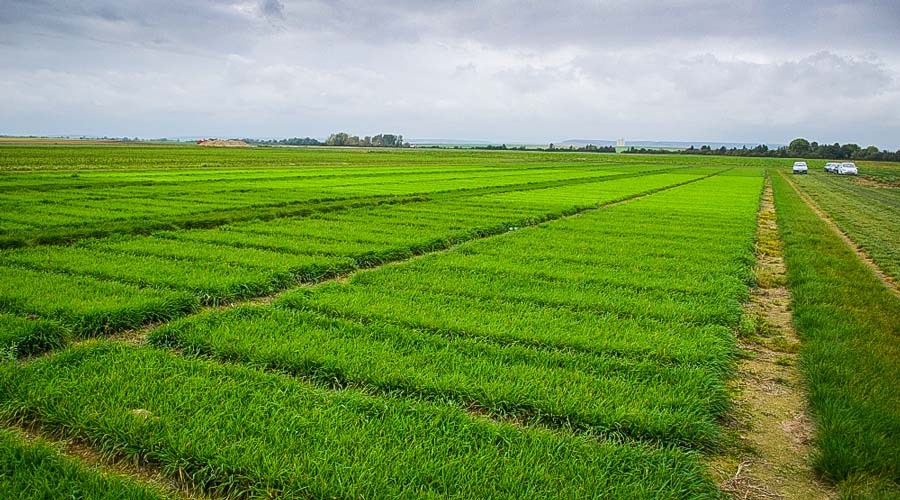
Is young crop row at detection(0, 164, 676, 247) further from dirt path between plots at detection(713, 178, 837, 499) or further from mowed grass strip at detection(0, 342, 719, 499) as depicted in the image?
dirt path between plots at detection(713, 178, 837, 499)

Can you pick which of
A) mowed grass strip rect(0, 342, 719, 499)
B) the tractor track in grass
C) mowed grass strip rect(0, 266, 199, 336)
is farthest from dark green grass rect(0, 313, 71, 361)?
mowed grass strip rect(0, 342, 719, 499)

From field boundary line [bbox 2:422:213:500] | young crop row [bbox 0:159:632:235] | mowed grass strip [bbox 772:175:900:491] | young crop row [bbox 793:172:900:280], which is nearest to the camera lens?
field boundary line [bbox 2:422:213:500]

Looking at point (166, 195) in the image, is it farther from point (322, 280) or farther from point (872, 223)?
point (872, 223)

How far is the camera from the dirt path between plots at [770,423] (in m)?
4.19

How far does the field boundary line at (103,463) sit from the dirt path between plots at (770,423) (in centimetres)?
360

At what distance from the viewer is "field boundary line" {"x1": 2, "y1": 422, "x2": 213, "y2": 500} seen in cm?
384

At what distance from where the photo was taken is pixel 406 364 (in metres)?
5.84

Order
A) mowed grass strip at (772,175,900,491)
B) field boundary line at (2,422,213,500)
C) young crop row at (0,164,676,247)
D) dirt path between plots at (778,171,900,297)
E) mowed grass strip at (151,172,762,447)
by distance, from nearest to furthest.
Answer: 1. field boundary line at (2,422,213,500)
2. mowed grass strip at (772,175,900,491)
3. mowed grass strip at (151,172,762,447)
4. dirt path between plots at (778,171,900,297)
5. young crop row at (0,164,676,247)

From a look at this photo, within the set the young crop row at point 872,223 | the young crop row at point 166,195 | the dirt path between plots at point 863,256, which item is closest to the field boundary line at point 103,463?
the dirt path between plots at point 863,256

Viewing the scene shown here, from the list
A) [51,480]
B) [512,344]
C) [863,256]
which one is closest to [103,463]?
[51,480]

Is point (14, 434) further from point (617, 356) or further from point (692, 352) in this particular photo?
point (692, 352)

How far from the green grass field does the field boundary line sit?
1.4 inches

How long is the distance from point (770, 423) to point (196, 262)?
349 inches

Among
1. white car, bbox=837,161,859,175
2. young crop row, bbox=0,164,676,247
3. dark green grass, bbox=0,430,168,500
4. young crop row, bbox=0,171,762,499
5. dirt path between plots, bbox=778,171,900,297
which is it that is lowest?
dirt path between plots, bbox=778,171,900,297
